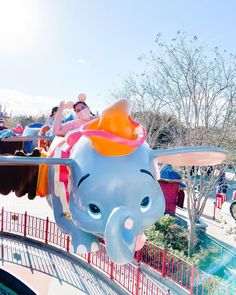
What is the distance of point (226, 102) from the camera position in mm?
10719

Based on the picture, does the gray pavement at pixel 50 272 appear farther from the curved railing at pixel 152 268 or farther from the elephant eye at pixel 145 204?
the elephant eye at pixel 145 204

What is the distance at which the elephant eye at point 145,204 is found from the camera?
2478mm

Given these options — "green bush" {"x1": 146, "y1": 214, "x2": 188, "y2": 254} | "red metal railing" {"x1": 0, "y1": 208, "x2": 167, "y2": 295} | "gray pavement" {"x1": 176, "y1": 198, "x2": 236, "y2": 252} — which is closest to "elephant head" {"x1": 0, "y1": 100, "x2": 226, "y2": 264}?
"red metal railing" {"x1": 0, "y1": 208, "x2": 167, "y2": 295}

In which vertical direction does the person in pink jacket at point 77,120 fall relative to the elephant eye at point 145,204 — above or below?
above

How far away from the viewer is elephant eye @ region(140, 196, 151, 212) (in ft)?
8.13

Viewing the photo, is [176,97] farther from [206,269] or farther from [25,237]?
[25,237]

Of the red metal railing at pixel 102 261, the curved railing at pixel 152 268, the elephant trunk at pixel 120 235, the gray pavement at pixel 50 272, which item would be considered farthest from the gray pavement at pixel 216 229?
the elephant trunk at pixel 120 235

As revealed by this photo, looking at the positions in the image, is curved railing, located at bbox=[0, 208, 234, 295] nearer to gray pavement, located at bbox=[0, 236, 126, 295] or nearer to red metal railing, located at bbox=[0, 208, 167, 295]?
red metal railing, located at bbox=[0, 208, 167, 295]

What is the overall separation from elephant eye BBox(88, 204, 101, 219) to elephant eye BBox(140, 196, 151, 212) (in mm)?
309

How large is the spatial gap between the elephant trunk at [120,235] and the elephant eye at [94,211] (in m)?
0.18

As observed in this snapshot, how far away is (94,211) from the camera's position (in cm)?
245

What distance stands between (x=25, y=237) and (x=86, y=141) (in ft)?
26.7

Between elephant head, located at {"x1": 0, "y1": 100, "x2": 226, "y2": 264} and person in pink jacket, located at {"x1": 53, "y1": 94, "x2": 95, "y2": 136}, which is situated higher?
person in pink jacket, located at {"x1": 53, "y1": 94, "x2": 95, "y2": 136}

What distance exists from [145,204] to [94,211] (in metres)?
0.38
